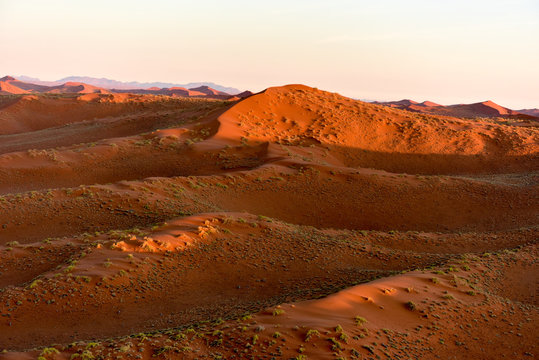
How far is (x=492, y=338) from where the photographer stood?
1088 centimetres

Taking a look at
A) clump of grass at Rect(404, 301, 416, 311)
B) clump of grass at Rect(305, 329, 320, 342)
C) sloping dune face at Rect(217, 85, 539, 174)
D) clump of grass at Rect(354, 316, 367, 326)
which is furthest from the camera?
sloping dune face at Rect(217, 85, 539, 174)

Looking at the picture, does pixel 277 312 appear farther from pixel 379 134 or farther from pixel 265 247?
pixel 379 134

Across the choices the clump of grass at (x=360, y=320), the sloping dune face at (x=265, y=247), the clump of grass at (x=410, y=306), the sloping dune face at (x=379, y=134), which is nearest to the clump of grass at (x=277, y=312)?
the sloping dune face at (x=265, y=247)

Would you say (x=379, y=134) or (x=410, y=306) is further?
(x=379, y=134)

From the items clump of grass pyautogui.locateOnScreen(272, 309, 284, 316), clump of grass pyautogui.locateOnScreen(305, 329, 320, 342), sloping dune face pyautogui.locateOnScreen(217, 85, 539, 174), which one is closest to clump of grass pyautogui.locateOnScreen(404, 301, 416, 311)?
clump of grass pyautogui.locateOnScreen(305, 329, 320, 342)

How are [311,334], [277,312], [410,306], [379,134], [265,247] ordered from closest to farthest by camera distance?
[311,334] < [277,312] < [410,306] < [265,247] < [379,134]

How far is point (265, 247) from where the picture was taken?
15.7 metres

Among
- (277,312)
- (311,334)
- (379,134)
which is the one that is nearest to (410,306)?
(311,334)

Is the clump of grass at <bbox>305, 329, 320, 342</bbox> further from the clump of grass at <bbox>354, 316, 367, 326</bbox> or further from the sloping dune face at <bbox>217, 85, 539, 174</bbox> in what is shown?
the sloping dune face at <bbox>217, 85, 539, 174</bbox>

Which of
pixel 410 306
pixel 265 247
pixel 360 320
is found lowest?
pixel 265 247

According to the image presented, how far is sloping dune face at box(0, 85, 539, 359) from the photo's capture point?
375 inches

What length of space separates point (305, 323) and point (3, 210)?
1401 cm

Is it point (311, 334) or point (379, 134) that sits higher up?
point (379, 134)

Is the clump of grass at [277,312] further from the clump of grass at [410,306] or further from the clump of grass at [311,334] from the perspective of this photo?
the clump of grass at [410,306]
